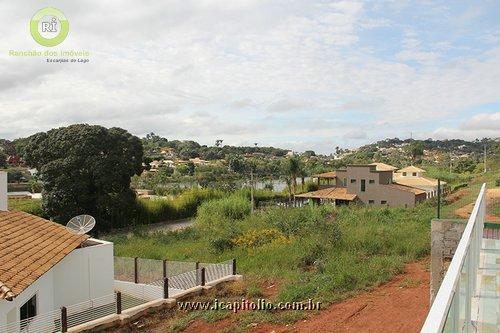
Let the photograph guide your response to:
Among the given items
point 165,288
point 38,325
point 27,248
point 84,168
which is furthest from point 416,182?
point 38,325

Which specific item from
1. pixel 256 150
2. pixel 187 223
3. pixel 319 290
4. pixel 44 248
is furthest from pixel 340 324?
pixel 256 150

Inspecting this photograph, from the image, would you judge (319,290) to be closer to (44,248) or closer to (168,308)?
(168,308)

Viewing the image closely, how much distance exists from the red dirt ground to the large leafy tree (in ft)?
57.3

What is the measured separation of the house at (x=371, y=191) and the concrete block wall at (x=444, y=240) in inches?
1065

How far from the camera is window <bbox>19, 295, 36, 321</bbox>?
30.7 feet

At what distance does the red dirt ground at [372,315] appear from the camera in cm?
897

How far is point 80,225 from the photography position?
13.8 m

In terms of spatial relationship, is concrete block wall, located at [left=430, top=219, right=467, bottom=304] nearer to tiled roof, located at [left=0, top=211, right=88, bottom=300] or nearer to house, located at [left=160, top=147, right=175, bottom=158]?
tiled roof, located at [left=0, top=211, right=88, bottom=300]

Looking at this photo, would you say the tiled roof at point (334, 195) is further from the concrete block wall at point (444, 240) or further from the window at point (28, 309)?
the window at point (28, 309)

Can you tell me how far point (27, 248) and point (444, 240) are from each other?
29.7 feet

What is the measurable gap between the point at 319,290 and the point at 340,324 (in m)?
2.20

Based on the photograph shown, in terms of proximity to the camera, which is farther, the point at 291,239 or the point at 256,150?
the point at 256,150

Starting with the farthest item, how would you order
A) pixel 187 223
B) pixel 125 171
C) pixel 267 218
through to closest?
pixel 187 223, pixel 125 171, pixel 267 218

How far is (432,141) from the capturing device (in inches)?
5758
